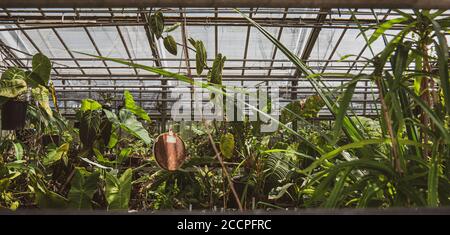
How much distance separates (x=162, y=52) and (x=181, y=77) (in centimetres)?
817

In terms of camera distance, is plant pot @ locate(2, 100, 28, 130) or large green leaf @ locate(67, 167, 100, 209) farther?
plant pot @ locate(2, 100, 28, 130)

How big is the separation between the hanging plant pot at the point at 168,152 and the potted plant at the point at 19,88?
938mm

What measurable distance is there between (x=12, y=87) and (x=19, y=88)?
0.03 metres

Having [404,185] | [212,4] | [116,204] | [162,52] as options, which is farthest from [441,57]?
[162,52]

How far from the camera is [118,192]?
178 cm

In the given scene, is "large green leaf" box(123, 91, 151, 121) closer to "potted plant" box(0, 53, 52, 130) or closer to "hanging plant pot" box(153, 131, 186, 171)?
"potted plant" box(0, 53, 52, 130)

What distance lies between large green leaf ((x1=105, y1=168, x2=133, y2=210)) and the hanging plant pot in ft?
1.19

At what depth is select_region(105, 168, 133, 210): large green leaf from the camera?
1733mm

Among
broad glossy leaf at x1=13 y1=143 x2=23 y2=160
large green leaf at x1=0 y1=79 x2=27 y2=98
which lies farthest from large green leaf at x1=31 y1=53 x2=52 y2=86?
broad glossy leaf at x1=13 y1=143 x2=23 y2=160

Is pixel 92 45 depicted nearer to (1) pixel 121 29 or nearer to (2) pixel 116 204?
(1) pixel 121 29

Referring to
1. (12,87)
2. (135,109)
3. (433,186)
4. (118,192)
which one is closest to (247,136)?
(135,109)

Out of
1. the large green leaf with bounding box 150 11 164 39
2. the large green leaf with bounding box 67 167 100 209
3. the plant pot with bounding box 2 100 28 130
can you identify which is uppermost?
the large green leaf with bounding box 150 11 164 39

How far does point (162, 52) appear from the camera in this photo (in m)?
8.88
